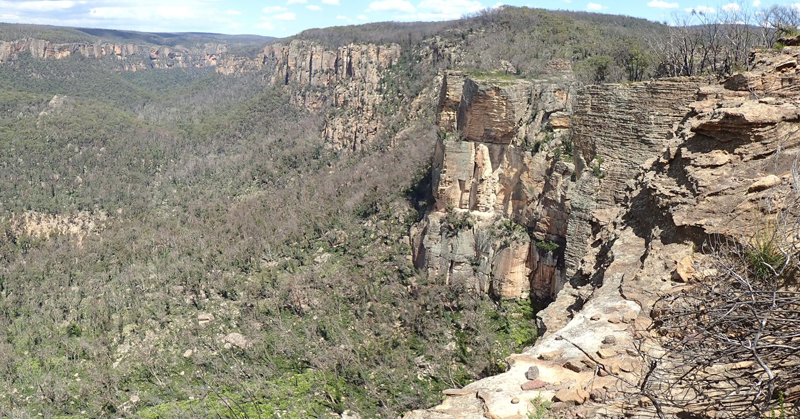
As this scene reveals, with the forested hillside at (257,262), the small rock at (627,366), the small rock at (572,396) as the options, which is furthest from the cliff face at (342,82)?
the small rock at (572,396)

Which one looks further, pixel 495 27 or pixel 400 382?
pixel 495 27

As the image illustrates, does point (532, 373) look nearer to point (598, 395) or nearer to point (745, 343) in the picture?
point (598, 395)

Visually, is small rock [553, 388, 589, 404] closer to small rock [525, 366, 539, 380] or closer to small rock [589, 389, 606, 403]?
small rock [589, 389, 606, 403]

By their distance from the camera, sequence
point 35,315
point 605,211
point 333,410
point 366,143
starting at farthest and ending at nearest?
1. point 366,143
2. point 35,315
3. point 333,410
4. point 605,211

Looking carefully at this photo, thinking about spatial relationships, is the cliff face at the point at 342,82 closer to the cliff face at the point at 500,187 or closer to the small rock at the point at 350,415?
the cliff face at the point at 500,187

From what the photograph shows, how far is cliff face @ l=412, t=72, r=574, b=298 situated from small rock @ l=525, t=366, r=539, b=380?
18.4 metres

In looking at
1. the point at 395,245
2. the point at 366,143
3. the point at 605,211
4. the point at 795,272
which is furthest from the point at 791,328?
the point at 366,143

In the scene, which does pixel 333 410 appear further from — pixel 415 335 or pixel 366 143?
pixel 366 143

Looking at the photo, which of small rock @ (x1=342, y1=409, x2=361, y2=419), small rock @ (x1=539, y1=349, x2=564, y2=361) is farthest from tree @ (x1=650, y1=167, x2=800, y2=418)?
small rock @ (x1=342, y1=409, x2=361, y2=419)

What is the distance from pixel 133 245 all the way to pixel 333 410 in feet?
132

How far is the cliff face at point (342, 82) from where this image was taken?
79.2 metres

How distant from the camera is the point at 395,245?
1479 inches

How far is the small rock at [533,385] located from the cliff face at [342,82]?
6683 cm

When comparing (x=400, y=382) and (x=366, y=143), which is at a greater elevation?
(x=366, y=143)
